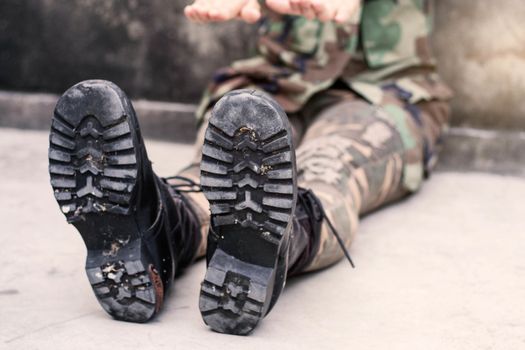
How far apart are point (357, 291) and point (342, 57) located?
71 centimetres

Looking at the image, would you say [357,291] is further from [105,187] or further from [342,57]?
[342,57]

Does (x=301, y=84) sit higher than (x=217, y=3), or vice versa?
(x=217, y=3)

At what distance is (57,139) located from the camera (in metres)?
1.08

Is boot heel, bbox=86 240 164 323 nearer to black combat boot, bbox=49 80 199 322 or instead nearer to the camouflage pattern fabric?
black combat boot, bbox=49 80 199 322

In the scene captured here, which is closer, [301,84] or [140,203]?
[140,203]

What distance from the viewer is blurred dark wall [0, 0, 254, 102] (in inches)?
→ 90.8

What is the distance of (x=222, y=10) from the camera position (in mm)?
1286

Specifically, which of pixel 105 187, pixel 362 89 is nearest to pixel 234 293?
pixel 105 187

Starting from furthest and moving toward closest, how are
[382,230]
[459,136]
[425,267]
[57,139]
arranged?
[459,136]
[382,230]
[425,267]
[57,139]

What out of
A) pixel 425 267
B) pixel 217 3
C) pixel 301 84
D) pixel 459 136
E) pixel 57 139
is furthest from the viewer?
pixel 459 136

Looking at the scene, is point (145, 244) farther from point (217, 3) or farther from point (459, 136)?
point (459, 136)

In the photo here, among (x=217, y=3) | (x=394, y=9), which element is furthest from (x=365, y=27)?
(x=217, y=3)

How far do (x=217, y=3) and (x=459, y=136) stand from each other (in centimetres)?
107

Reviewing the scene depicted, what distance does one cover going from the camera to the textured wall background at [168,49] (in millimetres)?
2156
